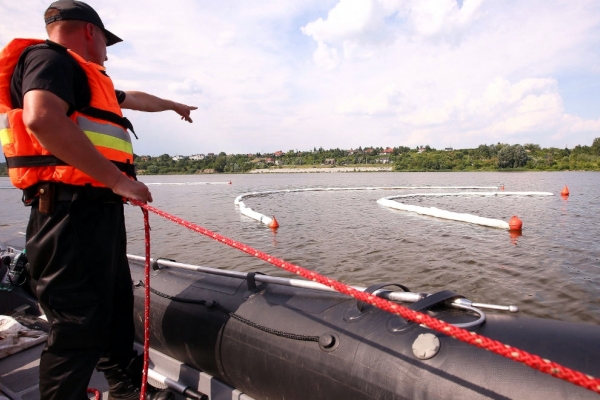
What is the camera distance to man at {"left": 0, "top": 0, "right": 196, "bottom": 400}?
5.78 ft

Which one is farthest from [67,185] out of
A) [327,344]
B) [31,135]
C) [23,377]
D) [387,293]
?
[23,377]

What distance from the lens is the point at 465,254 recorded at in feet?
30.8

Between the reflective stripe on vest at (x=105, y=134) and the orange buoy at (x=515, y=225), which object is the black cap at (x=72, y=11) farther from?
the orange buoy at (x=515, y=225)

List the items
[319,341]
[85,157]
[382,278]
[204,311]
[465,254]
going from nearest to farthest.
A: [85,157] < [319,341] < [204,311] < [382,278] < [465,254]

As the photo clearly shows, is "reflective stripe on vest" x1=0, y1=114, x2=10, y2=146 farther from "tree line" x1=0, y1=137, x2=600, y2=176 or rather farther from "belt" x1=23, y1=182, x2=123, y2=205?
"tree line" x1=0, y1=137, x2=600, y2=176

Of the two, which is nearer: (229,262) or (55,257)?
(55,257)

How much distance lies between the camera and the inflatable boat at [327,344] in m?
1.60

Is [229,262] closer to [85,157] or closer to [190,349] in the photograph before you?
[190,349]

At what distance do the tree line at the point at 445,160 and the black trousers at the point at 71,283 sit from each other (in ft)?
142

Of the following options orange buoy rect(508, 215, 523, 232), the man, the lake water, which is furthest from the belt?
orange buoy rect(508, 215, 523, 232)

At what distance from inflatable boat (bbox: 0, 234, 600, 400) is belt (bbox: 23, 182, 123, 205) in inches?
44.7

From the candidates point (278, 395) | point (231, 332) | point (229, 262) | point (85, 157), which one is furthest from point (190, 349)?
point (229, 262)

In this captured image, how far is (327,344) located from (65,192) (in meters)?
1.60

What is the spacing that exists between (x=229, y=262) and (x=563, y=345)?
8415 mm
